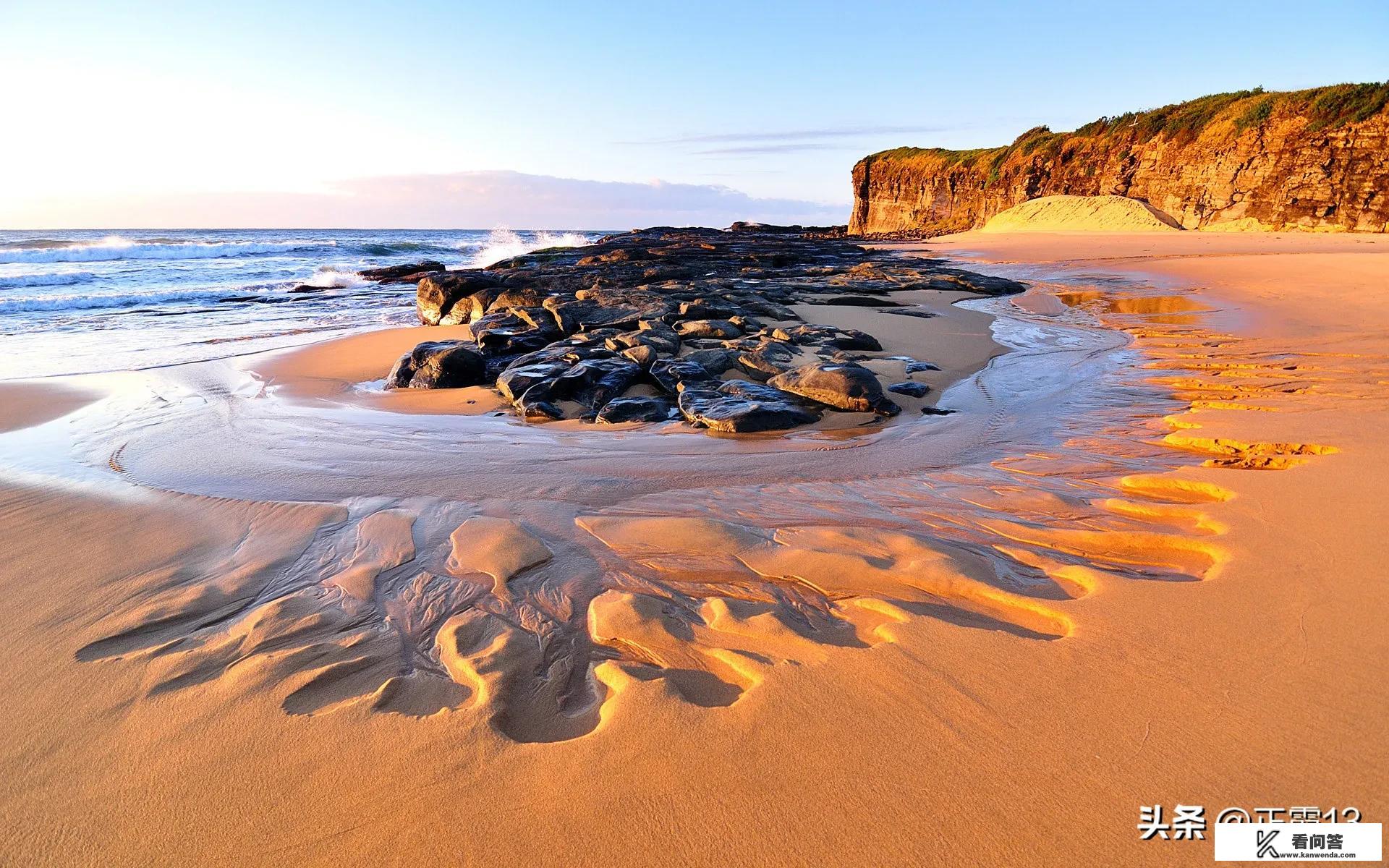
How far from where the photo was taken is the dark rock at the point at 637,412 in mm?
4758

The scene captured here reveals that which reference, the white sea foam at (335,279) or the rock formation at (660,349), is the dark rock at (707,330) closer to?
the rock formation at (660,349)

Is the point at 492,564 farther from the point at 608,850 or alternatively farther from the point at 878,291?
the point at 878,291

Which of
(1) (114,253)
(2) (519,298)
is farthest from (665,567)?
(1) (114,253)

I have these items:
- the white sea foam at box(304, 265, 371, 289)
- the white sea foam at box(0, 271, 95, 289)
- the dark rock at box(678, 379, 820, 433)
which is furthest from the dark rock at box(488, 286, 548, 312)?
the white sea foam at box(0, 271, 95, 289)

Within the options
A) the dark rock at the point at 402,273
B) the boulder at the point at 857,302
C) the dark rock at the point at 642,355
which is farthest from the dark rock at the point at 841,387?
the dark rock at the point at 402,273

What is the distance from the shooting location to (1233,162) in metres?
24.8

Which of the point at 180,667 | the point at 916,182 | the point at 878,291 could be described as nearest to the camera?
the point at 180,667

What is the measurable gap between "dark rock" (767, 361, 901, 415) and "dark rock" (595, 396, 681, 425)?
886 mm

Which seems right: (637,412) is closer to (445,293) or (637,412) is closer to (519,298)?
(519,298)

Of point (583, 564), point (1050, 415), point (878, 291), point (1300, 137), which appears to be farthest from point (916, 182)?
point (583, 564)

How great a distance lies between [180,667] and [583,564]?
119 cm

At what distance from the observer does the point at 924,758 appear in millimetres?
1336

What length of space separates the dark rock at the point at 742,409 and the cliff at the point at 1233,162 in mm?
26868

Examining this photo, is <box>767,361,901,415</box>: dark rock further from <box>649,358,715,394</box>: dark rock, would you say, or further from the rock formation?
<box>649,358,715,394</box>: dark rock
